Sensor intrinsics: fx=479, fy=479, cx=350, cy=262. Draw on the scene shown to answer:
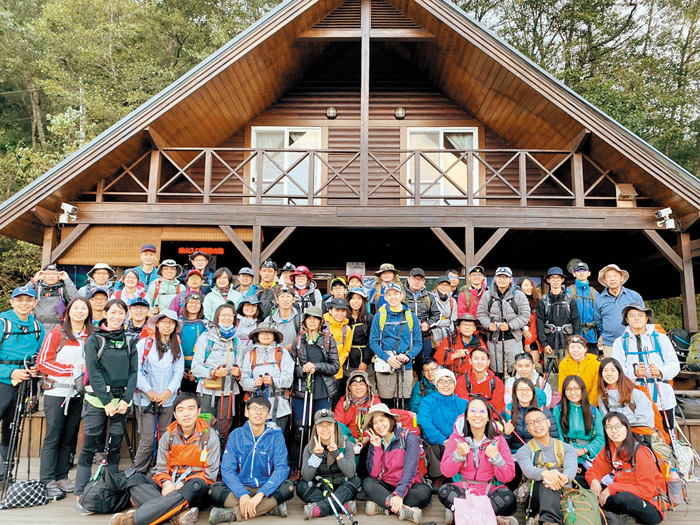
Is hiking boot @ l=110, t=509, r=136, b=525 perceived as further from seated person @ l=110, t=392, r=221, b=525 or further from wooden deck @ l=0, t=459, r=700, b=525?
wooden deck @ l=0, t=459, r=700, b=525

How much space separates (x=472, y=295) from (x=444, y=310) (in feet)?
1.41

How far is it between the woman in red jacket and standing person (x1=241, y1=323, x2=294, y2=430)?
117 inches

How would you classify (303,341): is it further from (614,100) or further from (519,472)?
(614,100)

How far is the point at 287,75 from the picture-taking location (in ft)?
34.0

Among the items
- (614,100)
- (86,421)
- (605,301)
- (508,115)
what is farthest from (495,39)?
(614,100)

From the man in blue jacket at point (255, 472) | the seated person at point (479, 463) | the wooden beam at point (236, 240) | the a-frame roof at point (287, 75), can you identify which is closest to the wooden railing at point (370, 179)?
the a-frame roof at point (287, 75)

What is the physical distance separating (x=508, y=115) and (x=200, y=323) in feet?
25.1

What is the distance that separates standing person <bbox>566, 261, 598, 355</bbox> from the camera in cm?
649

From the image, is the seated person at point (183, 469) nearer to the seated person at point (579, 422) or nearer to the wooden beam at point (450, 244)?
the seated person at point (579, 422)

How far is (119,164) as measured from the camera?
9203 millimetres

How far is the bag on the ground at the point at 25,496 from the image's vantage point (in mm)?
4352

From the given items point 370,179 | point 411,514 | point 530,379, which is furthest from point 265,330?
point 370,179

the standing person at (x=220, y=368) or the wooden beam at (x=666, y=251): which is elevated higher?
the wooden beam at (x=666, y=251)

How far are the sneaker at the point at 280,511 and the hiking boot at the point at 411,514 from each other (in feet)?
3.39
